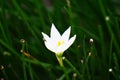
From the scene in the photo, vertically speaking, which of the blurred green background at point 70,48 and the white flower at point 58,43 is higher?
the blurred green background at point 70,48

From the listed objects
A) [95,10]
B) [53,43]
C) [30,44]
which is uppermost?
[95,10]

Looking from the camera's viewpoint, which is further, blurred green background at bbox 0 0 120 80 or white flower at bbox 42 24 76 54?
blurred green background at bbox 0 0 120 80

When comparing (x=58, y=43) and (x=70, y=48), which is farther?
(x=70, y=48)

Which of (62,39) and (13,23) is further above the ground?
(13,23)

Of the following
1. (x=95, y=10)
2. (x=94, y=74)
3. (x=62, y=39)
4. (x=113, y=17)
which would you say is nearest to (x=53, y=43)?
(x=62, y=39)

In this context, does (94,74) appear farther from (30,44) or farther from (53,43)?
(53,43)

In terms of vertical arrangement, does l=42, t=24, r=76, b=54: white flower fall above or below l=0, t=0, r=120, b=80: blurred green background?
below

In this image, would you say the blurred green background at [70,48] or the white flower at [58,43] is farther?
the blurred green background at [70,48]

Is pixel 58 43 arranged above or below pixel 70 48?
below
